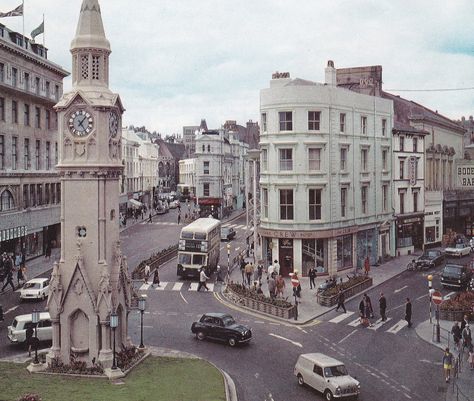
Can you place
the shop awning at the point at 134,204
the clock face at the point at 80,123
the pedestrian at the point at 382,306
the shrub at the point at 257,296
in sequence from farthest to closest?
1. the shop awning at the point at 134,204
2. the shrub at the point at 257,296
3. the pedestrian at the point at 382,306
4. the clock face at the point at 80,123

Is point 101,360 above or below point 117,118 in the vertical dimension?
below

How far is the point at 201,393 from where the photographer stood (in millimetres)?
22172

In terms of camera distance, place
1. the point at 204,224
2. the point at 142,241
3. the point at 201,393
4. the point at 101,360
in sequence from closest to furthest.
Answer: the point at 201,393
the point at 101,360
the point at 204,224
the point at 142,241

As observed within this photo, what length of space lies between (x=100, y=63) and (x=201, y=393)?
44.4 ft

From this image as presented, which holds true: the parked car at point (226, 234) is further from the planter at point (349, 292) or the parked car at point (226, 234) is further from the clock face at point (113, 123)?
the clock face at point (113, 123)

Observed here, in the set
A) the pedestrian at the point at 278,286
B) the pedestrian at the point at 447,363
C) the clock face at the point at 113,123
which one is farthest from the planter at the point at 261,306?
the clock face at the point at 113,123

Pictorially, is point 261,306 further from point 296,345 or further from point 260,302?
point 296,345

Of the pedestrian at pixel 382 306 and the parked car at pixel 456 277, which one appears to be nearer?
the pedestrian at pixel 382 306

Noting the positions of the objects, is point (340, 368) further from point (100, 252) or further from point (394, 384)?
point (100, 252)

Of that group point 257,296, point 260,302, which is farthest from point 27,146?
point 260,302

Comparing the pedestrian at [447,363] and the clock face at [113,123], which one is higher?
the clock face at [113,123]

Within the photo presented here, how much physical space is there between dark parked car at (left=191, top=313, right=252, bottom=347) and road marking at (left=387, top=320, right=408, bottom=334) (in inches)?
330

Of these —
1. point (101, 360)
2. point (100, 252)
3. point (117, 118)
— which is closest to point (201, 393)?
point (101, 360)

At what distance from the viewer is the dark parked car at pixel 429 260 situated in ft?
175
